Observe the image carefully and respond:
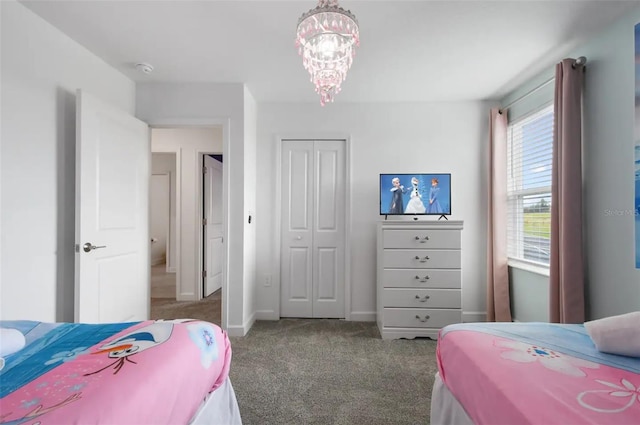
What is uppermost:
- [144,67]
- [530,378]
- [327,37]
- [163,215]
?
[144,67]

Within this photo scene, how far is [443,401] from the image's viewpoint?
1.26 meters

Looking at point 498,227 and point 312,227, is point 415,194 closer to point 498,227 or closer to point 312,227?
point 498,227

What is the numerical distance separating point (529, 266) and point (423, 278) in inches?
37.7

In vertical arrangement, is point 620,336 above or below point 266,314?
above

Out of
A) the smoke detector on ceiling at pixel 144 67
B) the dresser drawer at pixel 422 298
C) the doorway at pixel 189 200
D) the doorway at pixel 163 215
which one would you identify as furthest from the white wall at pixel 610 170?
the doorway at pixel 163 215

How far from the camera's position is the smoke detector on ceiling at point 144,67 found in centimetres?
235

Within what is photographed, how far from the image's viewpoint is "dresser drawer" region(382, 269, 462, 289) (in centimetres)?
263

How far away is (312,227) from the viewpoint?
10.4 ft

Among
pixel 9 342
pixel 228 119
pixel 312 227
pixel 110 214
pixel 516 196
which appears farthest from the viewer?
pixel 312 227

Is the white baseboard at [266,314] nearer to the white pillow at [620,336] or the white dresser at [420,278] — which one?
the white dresser at [420,278]

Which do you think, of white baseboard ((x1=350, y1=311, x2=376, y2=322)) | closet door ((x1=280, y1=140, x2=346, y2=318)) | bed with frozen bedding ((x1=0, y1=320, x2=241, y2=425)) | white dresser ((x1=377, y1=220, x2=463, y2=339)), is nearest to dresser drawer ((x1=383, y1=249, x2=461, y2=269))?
white dresser ((x1=377, y1=220, x2=463, y2=339))

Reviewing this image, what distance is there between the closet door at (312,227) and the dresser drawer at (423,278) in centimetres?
66

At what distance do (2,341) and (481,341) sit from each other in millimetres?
1731

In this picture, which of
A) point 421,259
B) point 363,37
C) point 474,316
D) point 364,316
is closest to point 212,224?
point 364,316
